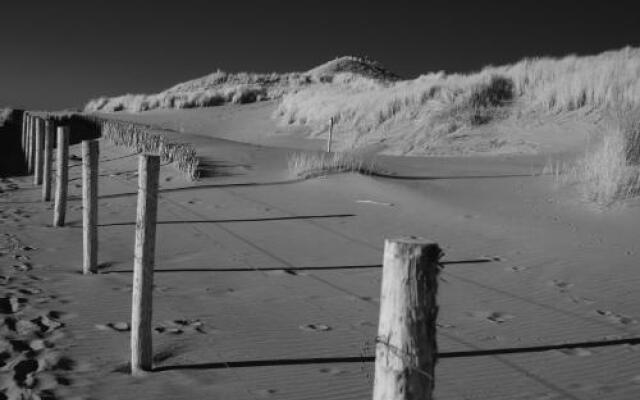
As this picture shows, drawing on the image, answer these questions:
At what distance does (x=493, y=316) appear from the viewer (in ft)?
20.0


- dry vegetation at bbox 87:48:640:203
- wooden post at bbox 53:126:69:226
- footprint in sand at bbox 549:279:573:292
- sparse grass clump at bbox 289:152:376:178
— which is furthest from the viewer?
sparse grass clump at bbox 289:152:376:178

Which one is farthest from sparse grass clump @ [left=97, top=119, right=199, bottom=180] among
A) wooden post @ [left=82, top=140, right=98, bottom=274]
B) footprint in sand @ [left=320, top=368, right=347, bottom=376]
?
Answer: footprint in sand @ [left=320, top=368, right=347, bottom=376]

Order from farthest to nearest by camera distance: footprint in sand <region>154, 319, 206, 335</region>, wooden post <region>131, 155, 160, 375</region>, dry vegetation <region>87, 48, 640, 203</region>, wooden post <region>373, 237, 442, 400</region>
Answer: dry vegetation <region>87, 48, 640, 203</region> < footprint in sand <region>154, 319, 206, 335</region> < wooden post <region>131, 155, 160, 375</region> < wooden post <region>373, 237, 442, 400</region>

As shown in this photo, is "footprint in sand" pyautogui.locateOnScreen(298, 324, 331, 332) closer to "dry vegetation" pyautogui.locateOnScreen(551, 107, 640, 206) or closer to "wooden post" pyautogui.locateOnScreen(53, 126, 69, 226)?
"wooden post" pyautogui.locateOnScreen(53, 126, 69, 226)

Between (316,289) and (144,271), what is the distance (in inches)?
99.3

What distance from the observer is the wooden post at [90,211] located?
7.30 metres

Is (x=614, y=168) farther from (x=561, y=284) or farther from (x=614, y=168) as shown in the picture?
(x=561, y=284)

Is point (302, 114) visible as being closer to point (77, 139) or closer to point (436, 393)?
point (77, 139)

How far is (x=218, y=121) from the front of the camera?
125ft

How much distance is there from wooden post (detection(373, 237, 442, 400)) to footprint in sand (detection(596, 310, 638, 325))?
13.2 feet

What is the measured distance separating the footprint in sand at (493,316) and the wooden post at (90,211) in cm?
424

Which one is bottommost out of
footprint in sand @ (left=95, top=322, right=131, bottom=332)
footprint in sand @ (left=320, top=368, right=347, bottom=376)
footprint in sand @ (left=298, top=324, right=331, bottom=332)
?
footprint in sand @ (left=95, top=322, right=131, bottom=332)

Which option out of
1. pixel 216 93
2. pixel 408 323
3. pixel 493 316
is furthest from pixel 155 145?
pixel 216 93

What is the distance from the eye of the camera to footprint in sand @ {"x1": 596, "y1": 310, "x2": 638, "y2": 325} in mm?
5922
